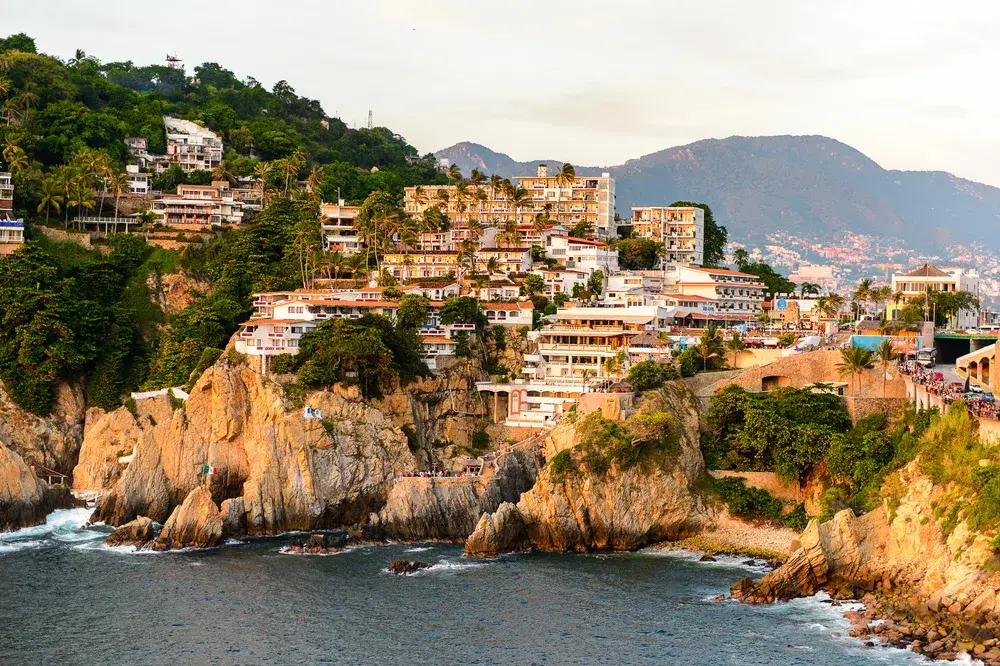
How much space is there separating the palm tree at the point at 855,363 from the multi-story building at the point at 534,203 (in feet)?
147

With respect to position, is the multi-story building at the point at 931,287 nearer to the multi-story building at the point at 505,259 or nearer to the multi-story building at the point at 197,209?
the multi-story building at the point at 505,259

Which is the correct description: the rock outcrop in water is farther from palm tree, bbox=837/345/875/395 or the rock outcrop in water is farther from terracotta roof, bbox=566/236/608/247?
terracotta roof, bbox=566/236/608/247

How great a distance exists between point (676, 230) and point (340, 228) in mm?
30992

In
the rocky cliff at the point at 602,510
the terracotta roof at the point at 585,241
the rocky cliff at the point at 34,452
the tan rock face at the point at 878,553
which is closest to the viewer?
the tan rock face at the point at 878,553

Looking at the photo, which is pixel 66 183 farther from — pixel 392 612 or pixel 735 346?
pixel 392 612

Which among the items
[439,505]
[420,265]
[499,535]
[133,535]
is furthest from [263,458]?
[420,265]

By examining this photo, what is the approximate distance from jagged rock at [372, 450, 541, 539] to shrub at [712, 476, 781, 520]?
11.2 meters

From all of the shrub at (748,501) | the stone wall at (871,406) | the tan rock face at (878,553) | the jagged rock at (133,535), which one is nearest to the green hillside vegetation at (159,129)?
the jagged rock at (133,535)

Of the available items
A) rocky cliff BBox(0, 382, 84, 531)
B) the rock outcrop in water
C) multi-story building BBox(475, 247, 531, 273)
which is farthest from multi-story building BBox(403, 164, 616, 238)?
the rock outcrop in water

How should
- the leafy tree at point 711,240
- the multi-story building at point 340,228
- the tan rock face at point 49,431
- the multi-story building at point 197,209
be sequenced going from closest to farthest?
the tan rock face at point 49,431 < the multi-story building at point 197,209 < the multi-story building at point 340,228 < the leafy tree at point 711,240

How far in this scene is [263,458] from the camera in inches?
2606

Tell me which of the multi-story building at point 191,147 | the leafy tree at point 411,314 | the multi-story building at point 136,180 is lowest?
the leafy tree at point 411,314

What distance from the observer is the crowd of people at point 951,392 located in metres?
52.5

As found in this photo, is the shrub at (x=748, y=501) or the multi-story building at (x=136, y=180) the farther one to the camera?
the multi-story building at (x=136, y=180)
